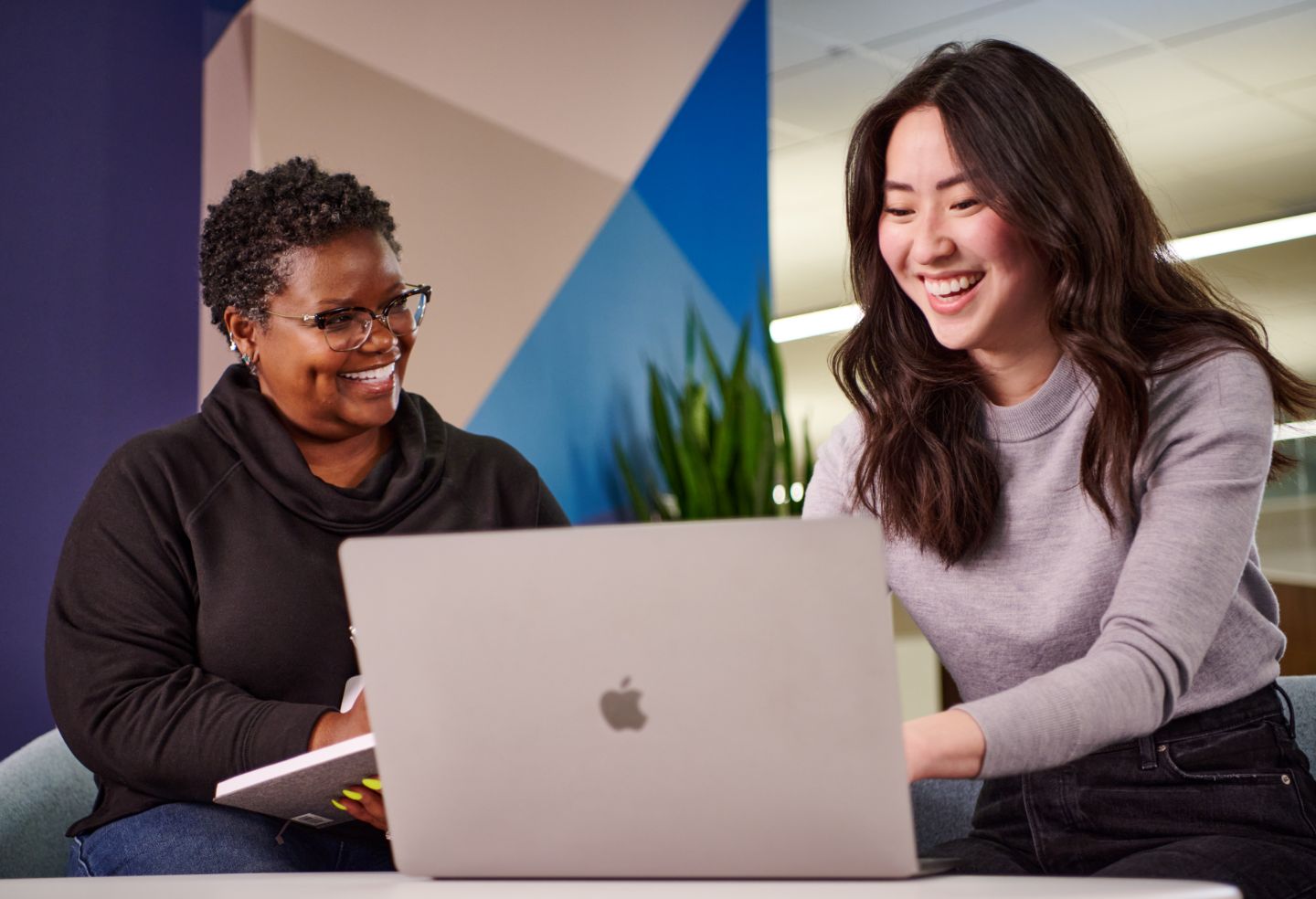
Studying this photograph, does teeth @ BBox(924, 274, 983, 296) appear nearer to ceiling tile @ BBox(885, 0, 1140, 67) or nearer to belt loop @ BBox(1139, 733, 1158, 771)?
belt loop @ BBox(1139, 733, 1158, 771)

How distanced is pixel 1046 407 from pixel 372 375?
985 mm

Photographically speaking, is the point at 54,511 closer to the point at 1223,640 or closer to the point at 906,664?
the point at 1223,640

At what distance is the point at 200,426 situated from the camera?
191 cm

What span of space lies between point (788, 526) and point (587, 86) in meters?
3.09

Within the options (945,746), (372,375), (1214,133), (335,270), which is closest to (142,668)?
(372,375)

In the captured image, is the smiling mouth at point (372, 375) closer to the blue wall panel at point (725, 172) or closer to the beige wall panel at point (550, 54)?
the beige wall panel at point (550, 54)

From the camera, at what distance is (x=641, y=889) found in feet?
3.13

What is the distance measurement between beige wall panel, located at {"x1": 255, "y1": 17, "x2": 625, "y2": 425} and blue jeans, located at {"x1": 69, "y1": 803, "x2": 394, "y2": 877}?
166cm

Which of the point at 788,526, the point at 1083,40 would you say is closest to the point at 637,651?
the point at 788,526

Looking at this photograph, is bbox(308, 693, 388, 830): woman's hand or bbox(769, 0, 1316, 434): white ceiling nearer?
bbox(308, 693, 388, 830): woman's hand

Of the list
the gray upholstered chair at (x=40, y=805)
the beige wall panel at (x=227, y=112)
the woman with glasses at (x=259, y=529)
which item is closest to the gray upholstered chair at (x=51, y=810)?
the gray upholstered chair at (x=40, y=805)

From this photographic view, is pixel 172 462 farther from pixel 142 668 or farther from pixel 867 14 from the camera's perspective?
pixel 867 14

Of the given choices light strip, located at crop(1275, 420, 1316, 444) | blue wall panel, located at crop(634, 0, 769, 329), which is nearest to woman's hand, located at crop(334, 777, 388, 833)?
light strip, located at crop(1275, 420, 1316, 444)

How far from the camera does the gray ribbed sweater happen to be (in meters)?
1.16
